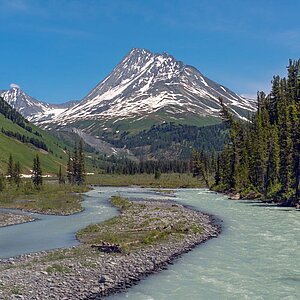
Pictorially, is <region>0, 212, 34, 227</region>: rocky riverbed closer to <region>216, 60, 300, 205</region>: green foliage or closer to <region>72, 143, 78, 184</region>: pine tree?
<region>216, 60, 300, 205</region>: green foliage

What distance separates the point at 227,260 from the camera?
33.5 m

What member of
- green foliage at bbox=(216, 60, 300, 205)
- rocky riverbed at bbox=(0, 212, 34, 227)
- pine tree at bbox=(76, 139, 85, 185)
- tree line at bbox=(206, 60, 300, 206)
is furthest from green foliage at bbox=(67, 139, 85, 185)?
rocky riverbed at bbox=(0, 212, 34, 227)

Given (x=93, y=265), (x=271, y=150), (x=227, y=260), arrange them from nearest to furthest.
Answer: (x=93, y=265) → (x=227, y=260) → (x=271, y=150)

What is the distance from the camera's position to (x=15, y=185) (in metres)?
130

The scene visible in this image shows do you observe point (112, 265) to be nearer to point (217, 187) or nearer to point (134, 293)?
point (134, 293)

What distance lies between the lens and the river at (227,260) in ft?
84.1

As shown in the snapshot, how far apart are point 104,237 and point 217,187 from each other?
315ft

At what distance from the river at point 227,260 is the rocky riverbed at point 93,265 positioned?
1368mm

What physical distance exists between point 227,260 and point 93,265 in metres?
10.6

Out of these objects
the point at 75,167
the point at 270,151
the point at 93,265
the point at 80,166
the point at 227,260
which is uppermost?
the point at 270,151

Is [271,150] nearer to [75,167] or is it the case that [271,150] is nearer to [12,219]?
[12,219]

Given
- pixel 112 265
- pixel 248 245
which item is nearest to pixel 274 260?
pixel 248 245

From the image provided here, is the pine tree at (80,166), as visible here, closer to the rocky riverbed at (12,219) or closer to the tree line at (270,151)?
the tree line at (270,151)

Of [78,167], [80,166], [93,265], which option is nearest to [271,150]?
[93,265]
